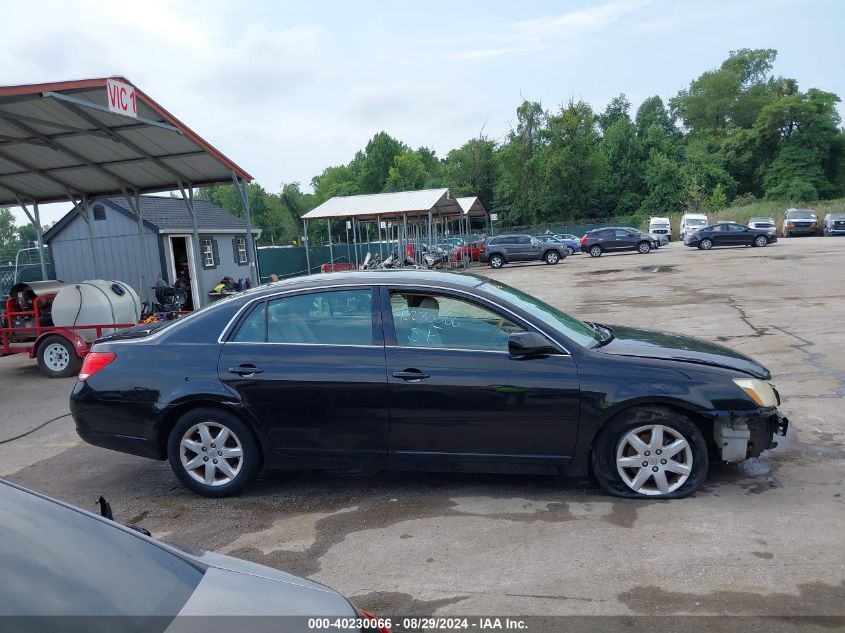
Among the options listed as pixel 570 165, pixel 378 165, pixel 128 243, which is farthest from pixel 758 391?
pixel 378 165

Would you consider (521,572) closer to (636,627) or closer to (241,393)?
(636,627)

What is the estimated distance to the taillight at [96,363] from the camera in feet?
16.8

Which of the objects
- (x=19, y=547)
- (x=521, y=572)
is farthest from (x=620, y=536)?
(x=19, y=547)

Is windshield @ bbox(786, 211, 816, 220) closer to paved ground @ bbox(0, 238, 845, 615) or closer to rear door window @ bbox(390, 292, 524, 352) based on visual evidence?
paved ground @ bbox(0, 238, 845, 615)

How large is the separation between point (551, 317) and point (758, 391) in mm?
1518

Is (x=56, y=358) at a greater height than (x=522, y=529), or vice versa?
(x=56, y=358)

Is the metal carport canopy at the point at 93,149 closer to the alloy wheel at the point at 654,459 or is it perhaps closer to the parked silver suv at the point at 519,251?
the alloy wheel at the point at 654,459

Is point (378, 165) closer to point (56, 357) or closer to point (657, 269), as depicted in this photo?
point (657, 269)

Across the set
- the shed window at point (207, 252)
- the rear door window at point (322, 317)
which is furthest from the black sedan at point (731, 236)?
the rear door window at point (322, 317)

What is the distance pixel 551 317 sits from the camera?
16.7 feet

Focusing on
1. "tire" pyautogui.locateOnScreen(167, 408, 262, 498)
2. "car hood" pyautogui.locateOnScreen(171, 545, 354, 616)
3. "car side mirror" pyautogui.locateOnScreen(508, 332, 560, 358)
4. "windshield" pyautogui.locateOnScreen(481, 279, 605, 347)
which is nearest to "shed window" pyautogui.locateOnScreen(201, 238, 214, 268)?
"tire" pyautogui.locateOnScreen(167, 408, 262, 498)

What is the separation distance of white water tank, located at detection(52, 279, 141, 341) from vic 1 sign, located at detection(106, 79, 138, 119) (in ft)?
9.84

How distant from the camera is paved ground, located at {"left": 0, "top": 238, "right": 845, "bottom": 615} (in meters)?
3.44

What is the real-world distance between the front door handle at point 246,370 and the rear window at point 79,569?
2.65 metres
